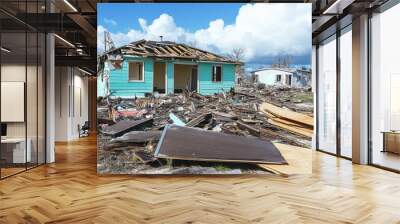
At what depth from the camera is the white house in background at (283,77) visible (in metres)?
6.31

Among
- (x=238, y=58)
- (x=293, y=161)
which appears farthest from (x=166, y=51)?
(x=293, y=161)

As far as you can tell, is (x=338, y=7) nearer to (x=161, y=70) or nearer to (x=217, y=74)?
(x=217, y=74)

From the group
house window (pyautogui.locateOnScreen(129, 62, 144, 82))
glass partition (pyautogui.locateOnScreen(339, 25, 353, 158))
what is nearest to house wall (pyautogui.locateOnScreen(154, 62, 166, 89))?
house window (pyautogui.locateOnScreen(129, 62, 144, 82))

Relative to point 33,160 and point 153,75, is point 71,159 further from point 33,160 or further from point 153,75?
point 153,75

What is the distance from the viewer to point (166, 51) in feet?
20.8

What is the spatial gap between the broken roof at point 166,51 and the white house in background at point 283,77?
452 mm

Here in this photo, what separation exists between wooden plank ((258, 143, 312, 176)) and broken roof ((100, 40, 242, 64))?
170 centimetres

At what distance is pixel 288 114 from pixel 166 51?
234 cm

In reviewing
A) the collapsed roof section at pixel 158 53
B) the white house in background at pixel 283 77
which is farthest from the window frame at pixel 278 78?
the collapsed roof section at pixel 158 53

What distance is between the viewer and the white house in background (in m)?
6.31

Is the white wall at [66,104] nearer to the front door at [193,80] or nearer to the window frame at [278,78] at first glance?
the front door at [193,80]

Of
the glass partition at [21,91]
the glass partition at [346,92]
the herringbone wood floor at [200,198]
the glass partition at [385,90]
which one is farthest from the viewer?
the glass partition at [346,92]

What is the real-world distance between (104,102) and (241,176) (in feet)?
8.65

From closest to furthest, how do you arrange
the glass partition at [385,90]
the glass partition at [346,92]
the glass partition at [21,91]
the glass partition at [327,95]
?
the glass partition at [21,91] → the glass partition at [385,90] → the glass partition at [346,92] → the glass partition at [327,95]
